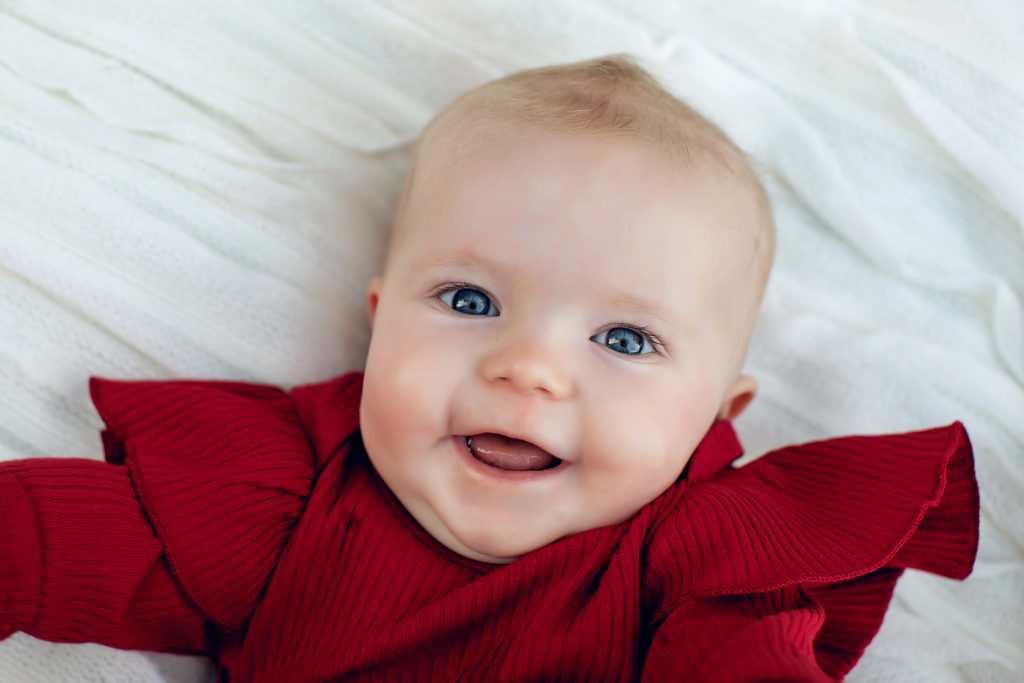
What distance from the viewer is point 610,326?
3.51 ft

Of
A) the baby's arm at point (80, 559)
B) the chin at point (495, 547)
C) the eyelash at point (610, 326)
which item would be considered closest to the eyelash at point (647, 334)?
the eyelash at point (610, 326)

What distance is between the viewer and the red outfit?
1008mm

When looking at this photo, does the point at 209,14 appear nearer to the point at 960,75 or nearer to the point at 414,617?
the point at 414,617

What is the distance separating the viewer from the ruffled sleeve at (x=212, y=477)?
107 centimetres

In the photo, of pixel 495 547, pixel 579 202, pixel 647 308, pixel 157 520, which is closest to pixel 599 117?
pixel 579 202

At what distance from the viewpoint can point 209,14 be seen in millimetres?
1409

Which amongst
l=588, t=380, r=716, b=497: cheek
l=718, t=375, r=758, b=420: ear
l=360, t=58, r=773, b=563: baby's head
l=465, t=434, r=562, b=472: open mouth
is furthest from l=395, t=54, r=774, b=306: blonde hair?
l=465, t=434, r=562, b=472: open mouth

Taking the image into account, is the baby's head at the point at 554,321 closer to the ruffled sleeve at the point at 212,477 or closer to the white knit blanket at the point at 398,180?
the ruffled sleeve at the point at 212,477

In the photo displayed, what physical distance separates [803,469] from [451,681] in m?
0.49

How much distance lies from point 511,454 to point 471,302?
18 centimetres

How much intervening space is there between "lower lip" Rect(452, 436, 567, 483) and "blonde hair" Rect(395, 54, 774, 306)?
339 mm

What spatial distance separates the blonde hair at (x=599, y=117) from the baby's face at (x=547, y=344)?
28 millimetres

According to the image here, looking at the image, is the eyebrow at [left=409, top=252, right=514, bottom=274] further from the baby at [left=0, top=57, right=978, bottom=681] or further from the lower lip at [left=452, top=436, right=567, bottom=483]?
the lower lip at [left=452, top=436, right=567, bottom=483]

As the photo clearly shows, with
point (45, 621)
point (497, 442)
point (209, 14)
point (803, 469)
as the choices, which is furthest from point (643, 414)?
point (209, 14)
